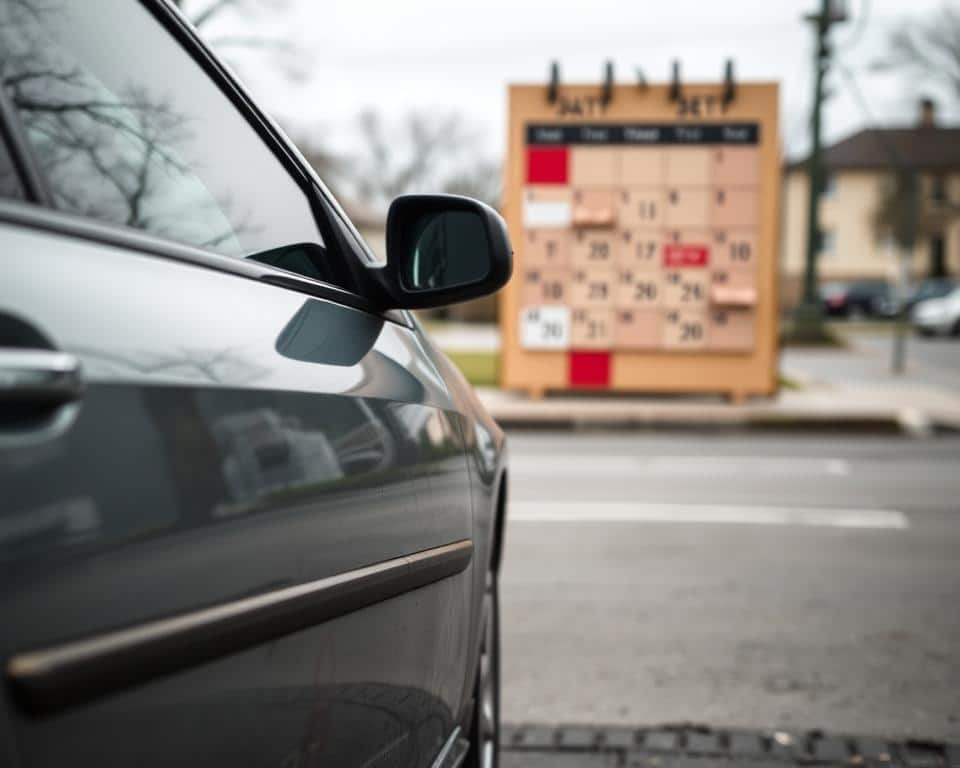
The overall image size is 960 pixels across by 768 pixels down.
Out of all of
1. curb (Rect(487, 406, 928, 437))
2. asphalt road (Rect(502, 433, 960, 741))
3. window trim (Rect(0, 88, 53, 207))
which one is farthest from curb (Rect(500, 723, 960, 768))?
curb (Rect(487, 406, 928, 437))

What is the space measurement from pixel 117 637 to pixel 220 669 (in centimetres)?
21

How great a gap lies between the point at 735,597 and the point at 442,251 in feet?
11.9

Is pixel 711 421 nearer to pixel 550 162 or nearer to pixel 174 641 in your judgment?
pixel 550 162

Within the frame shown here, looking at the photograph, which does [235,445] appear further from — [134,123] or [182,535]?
[134,123]

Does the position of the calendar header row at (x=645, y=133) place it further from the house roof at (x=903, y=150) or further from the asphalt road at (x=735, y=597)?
the house roof at (x=903, y=150)

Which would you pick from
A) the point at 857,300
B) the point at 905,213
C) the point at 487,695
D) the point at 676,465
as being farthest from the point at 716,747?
the point at 905,213

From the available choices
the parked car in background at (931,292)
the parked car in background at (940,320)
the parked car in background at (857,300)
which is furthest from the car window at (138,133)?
the parked car in background at (857,300)

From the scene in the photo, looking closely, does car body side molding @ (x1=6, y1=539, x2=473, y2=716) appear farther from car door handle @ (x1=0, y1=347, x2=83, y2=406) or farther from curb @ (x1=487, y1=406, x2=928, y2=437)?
curb @ (x1=487, y1=406, x2=928, y2=437)

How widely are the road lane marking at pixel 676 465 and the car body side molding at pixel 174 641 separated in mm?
7580

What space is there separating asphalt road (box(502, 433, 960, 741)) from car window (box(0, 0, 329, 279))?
242cm

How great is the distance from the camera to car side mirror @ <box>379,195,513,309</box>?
2.10m

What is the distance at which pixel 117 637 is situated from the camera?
1.15 m

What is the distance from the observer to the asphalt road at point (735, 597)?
4.03 metres

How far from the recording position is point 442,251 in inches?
85.7
